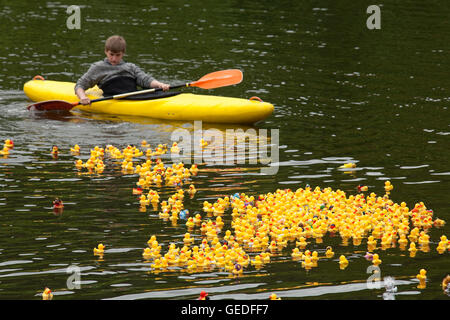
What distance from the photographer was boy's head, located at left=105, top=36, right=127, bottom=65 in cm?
1587

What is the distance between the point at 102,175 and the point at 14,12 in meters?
16.1

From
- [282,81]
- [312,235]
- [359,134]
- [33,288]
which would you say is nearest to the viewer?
[33,288]

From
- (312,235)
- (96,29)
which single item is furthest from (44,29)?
(312,235)

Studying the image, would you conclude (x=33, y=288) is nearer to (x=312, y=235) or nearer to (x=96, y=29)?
(x=312, y=235)

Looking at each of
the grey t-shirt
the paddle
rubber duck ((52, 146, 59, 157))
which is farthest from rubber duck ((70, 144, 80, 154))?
the grey t-shirt

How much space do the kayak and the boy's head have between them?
879mm

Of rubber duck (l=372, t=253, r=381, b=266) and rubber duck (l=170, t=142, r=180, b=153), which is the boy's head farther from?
rubber duck (l=372, t=253, r=381, b=266)

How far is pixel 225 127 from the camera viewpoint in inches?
616

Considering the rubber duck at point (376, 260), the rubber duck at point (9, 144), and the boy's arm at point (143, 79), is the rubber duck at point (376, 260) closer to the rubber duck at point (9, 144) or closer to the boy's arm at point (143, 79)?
the rubber duck at point (9, 144)

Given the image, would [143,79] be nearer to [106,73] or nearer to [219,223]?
[106,73]

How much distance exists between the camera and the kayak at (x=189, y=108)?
51.4ft

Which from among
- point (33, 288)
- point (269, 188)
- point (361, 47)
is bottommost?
point (33, 288)

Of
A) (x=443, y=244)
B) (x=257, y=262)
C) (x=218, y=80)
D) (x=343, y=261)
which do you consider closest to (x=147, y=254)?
(x=257, y=262)

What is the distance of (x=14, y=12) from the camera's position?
26.3 meters
